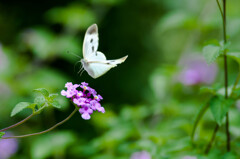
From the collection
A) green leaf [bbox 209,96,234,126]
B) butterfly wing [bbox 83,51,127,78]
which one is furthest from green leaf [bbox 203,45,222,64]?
butterfly wing [bbox 83,51,127,78]

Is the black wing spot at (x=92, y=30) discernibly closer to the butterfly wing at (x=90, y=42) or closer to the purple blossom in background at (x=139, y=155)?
the butterfly wing at (x=90, y=42)

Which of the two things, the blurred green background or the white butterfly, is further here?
the blurred green background

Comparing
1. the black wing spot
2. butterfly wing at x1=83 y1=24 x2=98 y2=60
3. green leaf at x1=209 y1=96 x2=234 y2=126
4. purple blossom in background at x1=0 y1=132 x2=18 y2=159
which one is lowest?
green leaf at x1=209 y1=96 x2=234 y2=126

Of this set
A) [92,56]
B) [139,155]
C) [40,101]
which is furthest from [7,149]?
[40,101]

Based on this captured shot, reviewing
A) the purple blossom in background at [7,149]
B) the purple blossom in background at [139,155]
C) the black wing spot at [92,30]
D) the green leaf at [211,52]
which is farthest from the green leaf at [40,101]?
the purple blossom in background at [7,149]

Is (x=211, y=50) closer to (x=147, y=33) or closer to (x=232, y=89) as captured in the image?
(x=232, y=89)

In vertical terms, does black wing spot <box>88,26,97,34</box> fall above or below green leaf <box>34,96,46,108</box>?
above

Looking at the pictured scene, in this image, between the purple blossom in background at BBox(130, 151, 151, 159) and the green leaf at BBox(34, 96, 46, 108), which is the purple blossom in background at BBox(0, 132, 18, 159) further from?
the green leaf at BBox(34, 96, 46, 108)
